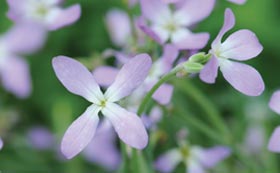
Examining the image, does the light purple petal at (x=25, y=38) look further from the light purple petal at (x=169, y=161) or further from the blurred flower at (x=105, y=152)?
the light purple petal at (x=169, y=161)

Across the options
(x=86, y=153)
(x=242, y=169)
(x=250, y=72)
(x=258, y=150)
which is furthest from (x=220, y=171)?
(x=250, y=72)

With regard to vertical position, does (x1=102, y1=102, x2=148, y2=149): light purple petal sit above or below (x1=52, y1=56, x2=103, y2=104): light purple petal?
below

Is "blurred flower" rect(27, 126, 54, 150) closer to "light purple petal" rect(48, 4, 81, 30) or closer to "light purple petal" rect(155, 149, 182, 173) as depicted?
"light purple petal" rect(155, 149, 182, 173)

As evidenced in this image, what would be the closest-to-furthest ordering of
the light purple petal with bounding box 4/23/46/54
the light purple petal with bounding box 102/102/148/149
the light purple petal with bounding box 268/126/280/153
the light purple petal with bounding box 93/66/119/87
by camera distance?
the light purple petal with bounding box 102/102/148/149
the light purple petal with bounding box 268/126/280/153
the light purple petal with bounding box 93/66/119/87
the light purple petal with bounding box 4/23/46/54

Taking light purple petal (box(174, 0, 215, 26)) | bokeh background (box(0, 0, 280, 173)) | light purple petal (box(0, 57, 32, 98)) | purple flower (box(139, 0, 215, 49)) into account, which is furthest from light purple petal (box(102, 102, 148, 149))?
light purple petal (box(0, 57, 32, 98))

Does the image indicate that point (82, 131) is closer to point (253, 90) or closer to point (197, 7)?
point (253, 90)

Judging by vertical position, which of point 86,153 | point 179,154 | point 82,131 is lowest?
point 86,153

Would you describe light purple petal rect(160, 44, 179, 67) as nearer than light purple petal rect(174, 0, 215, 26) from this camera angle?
Yes

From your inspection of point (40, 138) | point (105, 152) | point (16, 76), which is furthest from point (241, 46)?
point (40, 138)

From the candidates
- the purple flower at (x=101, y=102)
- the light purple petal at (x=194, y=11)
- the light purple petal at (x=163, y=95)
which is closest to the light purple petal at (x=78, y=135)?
the purple flower at (x=101, y=102)
